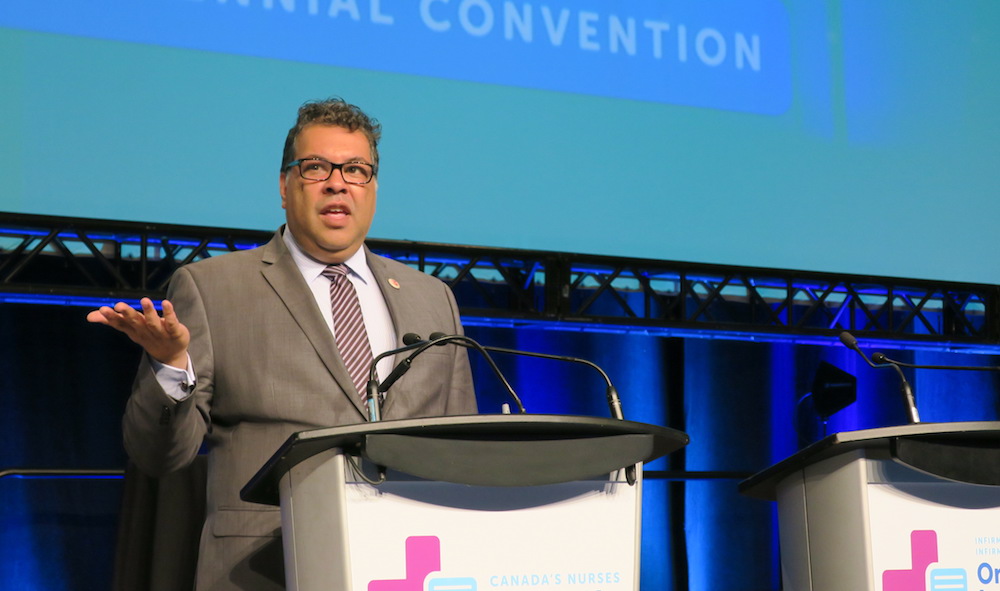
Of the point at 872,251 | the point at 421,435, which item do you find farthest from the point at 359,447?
the point at 872,251

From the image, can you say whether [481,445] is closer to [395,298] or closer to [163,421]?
[163,421]

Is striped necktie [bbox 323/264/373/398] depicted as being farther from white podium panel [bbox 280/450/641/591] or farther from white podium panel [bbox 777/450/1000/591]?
white podium panel [bbox 777/450/1000/591]

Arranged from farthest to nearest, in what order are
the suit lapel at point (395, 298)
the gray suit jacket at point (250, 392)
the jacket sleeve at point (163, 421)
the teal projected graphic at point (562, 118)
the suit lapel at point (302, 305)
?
the teal projected graphic at point (562, 118)
the suit lapel at point (395, 298)
the suit lapel at point (302, 305)
the gray suit jacket at point (250, 392)
the jacket sleeve at point (163, 421)

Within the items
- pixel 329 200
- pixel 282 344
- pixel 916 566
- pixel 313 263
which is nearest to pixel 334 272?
pixel 313 263

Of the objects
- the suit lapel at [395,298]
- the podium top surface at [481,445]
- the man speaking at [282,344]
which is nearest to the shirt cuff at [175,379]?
the man speaking at [282,344]

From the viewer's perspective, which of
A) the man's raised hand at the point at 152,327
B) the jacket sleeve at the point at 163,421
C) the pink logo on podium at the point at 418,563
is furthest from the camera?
the jacket sleeve at the point at 163,421

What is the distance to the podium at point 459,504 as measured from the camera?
4.66ft

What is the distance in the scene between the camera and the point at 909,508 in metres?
1.80

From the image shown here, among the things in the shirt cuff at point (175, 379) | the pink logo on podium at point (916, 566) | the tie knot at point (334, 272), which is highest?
the tie knot at point (334, 272)

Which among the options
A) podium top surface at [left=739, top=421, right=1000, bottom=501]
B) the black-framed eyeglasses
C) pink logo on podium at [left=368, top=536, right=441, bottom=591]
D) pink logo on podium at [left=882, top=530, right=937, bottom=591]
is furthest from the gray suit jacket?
pink logo on podium at [left=882, top=530, right=937, bottom=591]

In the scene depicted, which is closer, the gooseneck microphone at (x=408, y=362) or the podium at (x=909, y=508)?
the gooseneck microphone at (x=408, y=362)

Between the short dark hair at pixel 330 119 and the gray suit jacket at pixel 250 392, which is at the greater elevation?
the short dark hair at pixel 330 119

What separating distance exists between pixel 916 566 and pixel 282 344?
3.89 ft

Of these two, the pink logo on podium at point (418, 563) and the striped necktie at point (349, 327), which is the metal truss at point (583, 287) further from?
the pink logo on podium at point (418, 563)
